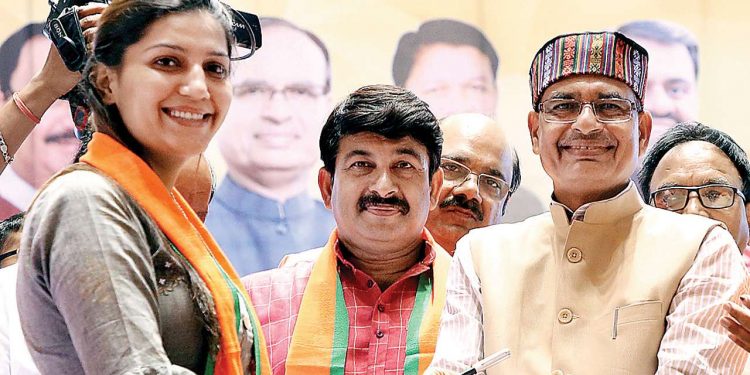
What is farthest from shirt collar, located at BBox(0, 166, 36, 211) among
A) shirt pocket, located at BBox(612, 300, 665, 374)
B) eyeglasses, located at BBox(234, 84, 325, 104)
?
shirt pocket, located at BBox(612, 300, 665, 374)

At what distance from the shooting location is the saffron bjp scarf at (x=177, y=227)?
1.92 meters

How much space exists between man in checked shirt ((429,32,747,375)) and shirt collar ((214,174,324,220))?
234 cm

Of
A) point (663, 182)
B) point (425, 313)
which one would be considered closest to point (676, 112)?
point (663, 182)

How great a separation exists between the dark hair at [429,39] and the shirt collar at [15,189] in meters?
1.82

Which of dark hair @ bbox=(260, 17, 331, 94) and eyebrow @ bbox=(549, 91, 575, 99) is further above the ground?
dark hair @ bbox=(260, 17, 331, 94)

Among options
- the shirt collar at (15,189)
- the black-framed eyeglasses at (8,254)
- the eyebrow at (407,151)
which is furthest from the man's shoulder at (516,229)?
the shirt collar at (15,189)

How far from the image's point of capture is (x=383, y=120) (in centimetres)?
292

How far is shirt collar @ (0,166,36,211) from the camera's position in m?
4.58

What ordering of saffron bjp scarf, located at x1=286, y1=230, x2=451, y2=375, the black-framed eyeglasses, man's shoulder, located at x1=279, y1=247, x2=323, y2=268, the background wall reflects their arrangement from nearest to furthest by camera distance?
saffron bjp scarf, located at x1=286, y1=230, x2=451, y2=375 → man's shoulder, located at x1=279, y1=247, x2=323, y2=268 → the black-framed eyeglasses → the background wall

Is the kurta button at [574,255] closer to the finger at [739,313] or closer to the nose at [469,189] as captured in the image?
the finger at [739,313]

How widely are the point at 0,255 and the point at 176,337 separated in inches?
75.3

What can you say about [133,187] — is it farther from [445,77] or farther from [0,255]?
[445,77]

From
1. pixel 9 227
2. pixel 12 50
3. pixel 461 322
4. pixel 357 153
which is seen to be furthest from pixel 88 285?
pixel 12 50

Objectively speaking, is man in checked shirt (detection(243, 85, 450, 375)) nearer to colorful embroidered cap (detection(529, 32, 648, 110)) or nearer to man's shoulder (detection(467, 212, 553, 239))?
man's shoulder (detection(467, 212, 553, 239))
